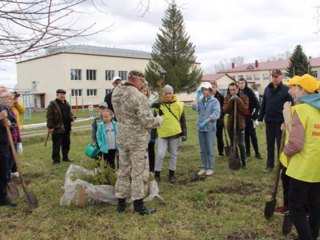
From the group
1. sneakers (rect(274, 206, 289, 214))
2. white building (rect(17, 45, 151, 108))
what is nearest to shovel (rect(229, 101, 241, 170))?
sneakers (rect(274, 206, 289, 214))

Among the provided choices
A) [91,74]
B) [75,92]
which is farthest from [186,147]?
[91,74]

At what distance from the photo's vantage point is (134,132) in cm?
488

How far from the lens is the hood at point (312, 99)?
3530mm

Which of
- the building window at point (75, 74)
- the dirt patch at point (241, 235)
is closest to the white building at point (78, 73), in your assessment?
the building window at point (75, 74)

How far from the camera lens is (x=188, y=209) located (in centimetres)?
514

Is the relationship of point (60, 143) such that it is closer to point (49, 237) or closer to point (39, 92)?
point (49, 237)

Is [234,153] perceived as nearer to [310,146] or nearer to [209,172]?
[209,172]

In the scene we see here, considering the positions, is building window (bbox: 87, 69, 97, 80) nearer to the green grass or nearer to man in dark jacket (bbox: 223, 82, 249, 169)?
man in dark jacket (bbox: 223, 82, 249, 169)

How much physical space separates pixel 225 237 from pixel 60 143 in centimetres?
576

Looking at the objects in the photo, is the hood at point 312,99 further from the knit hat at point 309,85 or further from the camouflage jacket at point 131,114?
the camouflage jacket at point 131,114

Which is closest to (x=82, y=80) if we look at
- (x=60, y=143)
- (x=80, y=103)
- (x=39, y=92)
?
(x=80, y=103)

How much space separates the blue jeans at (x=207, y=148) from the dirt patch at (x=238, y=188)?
32.1 inches

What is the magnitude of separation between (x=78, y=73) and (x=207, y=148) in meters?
44.5

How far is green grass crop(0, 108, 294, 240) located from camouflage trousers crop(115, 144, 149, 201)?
0.32 m
